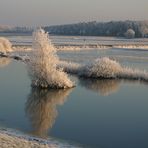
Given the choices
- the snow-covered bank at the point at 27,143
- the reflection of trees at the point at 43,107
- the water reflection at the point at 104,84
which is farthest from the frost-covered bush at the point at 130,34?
the snow-covered bank at the point at 27,143

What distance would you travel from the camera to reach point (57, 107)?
18.8m

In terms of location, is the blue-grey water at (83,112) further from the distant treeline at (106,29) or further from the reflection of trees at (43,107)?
the distant treeline at (106,29)

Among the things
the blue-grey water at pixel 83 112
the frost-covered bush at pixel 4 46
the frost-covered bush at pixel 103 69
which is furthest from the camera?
the frost-covered bush at pixel 4 46

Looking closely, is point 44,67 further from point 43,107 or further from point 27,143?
point 27,143

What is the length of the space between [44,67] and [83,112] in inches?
291

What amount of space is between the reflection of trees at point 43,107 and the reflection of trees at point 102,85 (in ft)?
6.20

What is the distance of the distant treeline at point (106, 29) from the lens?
4916 inches

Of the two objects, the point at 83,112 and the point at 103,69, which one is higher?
the point at 103,69

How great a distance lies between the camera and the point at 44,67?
24391mm

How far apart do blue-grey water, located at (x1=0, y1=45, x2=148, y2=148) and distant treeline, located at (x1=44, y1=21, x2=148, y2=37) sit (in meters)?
99.5

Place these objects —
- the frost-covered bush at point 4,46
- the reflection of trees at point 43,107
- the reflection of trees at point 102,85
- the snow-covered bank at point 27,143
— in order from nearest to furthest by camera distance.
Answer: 1. the snow-covered bank at point 27,143
2. the reflection of trees at point 43,107
3. the reflection of trees at point 102,85
4. the frost-covered bush at point 4,46

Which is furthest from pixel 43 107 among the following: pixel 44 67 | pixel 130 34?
pixel 130 34

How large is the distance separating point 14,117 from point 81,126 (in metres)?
2.76

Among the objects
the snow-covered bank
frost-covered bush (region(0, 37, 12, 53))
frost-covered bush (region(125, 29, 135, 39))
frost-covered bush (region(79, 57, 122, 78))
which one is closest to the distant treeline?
frost-covered bush (region(125, 29, 135, 39))
